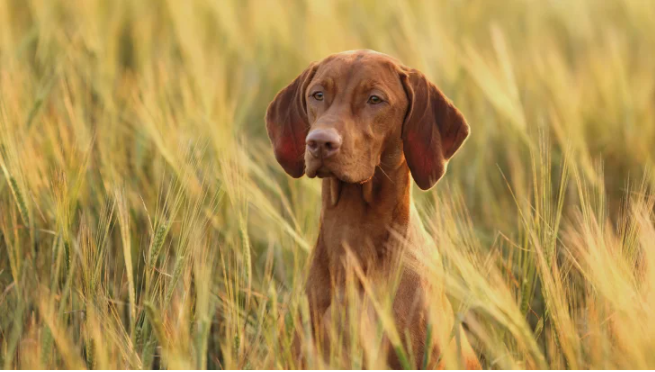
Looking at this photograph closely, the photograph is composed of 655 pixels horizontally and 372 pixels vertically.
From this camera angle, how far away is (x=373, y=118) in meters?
3.11

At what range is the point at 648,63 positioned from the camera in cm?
508

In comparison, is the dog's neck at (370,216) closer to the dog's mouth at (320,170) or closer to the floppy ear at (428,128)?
the floppy ear at (428,128)

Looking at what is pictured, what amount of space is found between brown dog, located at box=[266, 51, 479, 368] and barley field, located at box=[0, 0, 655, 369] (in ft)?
0.42

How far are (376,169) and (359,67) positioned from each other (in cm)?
37

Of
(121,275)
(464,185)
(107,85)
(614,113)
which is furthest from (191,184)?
(614,113)

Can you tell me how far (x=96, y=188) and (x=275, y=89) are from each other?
1625 mm

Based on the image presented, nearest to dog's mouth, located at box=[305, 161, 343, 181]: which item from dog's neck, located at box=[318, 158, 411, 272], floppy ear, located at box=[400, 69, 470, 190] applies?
dog's neck, located at box=[318, 158, 411, 272]

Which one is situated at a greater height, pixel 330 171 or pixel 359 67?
pixel 359 67

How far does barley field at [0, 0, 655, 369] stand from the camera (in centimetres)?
255

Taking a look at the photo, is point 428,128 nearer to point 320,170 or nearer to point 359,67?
point 359,67

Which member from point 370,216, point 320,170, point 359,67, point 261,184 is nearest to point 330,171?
point 320,170

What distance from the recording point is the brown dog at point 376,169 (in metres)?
2.92

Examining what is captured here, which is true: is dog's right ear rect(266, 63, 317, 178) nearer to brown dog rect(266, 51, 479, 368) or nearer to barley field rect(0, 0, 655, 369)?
brown dog rect(266, 51, 479, 368)

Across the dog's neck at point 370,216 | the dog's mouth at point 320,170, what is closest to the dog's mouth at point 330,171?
the dog's mouth at point 320,170
